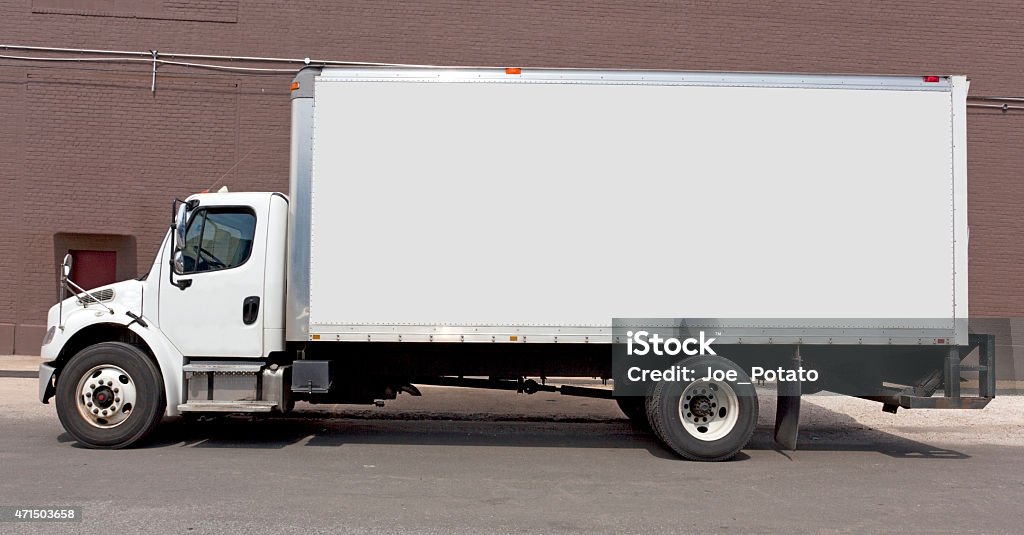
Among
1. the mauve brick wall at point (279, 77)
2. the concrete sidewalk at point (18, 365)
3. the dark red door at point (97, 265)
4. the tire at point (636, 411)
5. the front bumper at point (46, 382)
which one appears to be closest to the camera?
the front bumper at point (46, 382)

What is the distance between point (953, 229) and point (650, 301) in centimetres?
280

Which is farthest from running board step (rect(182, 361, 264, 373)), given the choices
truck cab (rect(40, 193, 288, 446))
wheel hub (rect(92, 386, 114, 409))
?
wheel hub (rect(92, 386, 114, 409))

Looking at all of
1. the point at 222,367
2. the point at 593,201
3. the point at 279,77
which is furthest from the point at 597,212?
the point at 279,77

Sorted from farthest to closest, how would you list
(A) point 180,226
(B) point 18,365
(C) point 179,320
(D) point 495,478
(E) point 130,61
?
(E) point 130,61 → (B) point 18,365 → (C) point 179,320 → (A) point 180,226 → (D) point 495,478

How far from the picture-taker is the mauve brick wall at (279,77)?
39.9 feet

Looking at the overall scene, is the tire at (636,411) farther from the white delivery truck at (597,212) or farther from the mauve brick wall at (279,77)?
the mauve brick wall at (279,77)

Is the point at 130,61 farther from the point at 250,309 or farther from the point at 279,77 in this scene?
the point at 250,309

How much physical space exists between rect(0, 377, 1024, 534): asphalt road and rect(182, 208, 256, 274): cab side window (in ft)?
5.81

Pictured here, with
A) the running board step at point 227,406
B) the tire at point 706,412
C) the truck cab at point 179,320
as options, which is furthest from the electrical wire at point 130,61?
the tire at point 706,412

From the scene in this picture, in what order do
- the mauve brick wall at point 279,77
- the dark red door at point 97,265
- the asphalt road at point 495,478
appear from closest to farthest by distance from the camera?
the asphalt road at point 495,478 < the mauve brick wall at point 279,77 < the dark red door at point 97,265

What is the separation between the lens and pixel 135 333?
6891 mm

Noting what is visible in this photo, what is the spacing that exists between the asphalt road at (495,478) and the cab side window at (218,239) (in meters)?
1.77

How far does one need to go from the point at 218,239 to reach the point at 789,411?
5.69 metres

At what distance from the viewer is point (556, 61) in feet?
40.5
